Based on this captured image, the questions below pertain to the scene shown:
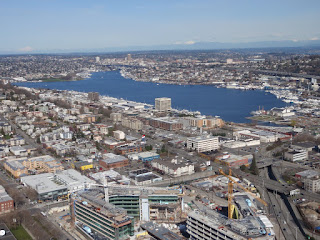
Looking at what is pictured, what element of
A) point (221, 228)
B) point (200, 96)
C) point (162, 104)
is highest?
point (221, 228)

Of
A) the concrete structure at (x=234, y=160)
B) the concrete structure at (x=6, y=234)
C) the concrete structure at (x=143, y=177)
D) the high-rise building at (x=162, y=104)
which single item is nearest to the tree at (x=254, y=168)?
the concrete structure at (x=234, y=160)

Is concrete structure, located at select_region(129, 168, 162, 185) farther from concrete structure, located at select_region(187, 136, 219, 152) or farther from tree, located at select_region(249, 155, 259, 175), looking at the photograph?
concrete structure, located at select_region(187, 136, 219, 152)

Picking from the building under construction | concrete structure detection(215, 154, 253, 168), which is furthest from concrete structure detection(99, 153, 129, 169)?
the building under construction

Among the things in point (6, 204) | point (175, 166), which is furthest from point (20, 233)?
point (175, 166)

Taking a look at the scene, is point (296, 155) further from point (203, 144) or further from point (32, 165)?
point (32, 165)

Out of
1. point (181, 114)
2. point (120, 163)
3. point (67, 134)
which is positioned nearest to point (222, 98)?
point (181, 114)
